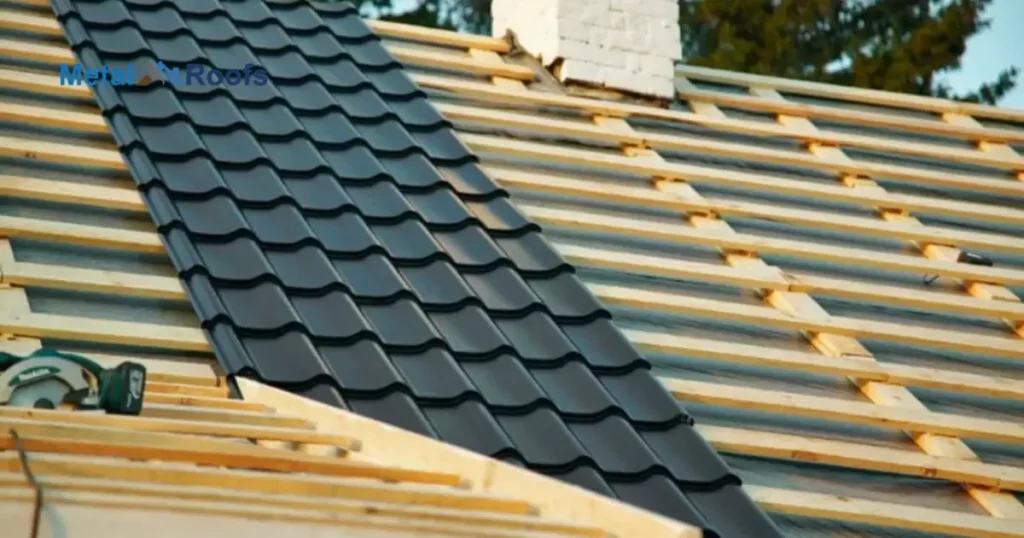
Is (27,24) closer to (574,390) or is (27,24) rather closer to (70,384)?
(574,390)

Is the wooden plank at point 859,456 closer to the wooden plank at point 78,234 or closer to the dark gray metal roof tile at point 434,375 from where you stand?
the dark gray metal roof tile at point 434,375

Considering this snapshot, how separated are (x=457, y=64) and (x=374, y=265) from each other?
192 cm

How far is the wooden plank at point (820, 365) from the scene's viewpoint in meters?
4.59

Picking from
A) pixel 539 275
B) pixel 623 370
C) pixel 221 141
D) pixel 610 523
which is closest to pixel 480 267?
pixel 539 275

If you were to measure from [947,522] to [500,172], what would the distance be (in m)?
1.93

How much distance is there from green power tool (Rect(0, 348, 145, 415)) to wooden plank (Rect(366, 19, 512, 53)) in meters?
3.46

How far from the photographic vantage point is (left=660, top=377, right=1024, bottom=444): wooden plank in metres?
4.41

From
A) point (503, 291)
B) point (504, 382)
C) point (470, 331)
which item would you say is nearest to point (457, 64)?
point (503, 291)

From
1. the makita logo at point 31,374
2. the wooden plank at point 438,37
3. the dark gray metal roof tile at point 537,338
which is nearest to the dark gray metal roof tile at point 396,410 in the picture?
the dark gray metal roof tile at point 537,338

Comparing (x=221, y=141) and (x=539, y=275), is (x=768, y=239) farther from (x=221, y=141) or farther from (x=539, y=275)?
(x=221, y=141)

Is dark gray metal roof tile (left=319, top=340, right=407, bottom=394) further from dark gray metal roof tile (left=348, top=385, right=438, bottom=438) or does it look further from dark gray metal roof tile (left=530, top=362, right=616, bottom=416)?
dark gray metal roof tile (left=530, top=362, right=616, bottom=416)

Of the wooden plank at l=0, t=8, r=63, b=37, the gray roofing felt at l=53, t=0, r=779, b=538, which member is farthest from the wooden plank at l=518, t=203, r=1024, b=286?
the wooden plank at l=0, t=8, r=63, b=37

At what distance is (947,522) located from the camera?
4113 mm

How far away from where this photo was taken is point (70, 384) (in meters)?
2.98
